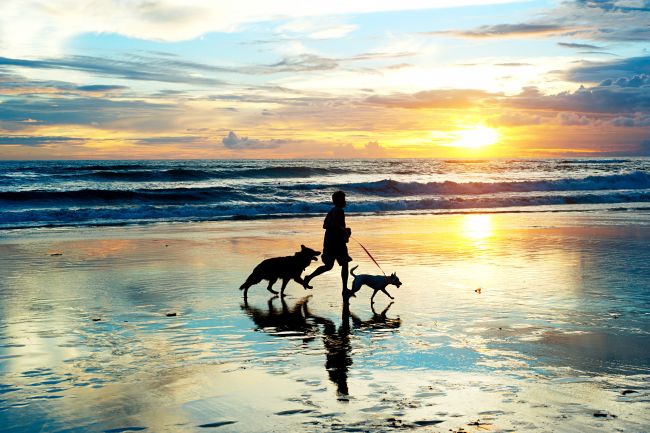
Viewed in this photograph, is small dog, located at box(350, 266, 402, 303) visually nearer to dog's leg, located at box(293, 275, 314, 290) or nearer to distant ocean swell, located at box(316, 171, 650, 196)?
dog's leg, located at box(293, 275, 314, 290)

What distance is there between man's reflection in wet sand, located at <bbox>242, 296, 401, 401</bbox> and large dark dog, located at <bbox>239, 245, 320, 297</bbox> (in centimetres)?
41

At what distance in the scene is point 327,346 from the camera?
728 centimetres

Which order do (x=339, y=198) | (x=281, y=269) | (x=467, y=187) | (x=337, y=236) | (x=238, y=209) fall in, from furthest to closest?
(x=467, y=187) < (x=238, y=209) < (x=281, y=269) < (x=337, y=236) < (x=339, y=198)

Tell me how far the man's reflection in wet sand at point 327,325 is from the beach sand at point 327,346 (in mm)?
36

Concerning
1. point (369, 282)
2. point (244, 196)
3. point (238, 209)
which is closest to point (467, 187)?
point (244, 196)

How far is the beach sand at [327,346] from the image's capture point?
5.21m

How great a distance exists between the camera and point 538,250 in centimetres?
1522

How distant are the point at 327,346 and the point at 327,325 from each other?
3.49 feet

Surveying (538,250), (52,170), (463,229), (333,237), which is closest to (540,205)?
(463,229)

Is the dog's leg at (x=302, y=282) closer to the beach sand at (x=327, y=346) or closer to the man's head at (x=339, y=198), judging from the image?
the beach sand at (x=327, y=346)

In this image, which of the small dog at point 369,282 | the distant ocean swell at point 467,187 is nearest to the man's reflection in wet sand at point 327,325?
the small dog at point 369,282

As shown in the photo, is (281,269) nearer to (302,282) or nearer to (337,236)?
(302,282)

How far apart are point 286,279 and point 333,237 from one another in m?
1.01

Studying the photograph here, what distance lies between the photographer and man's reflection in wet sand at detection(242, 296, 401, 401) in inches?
266
